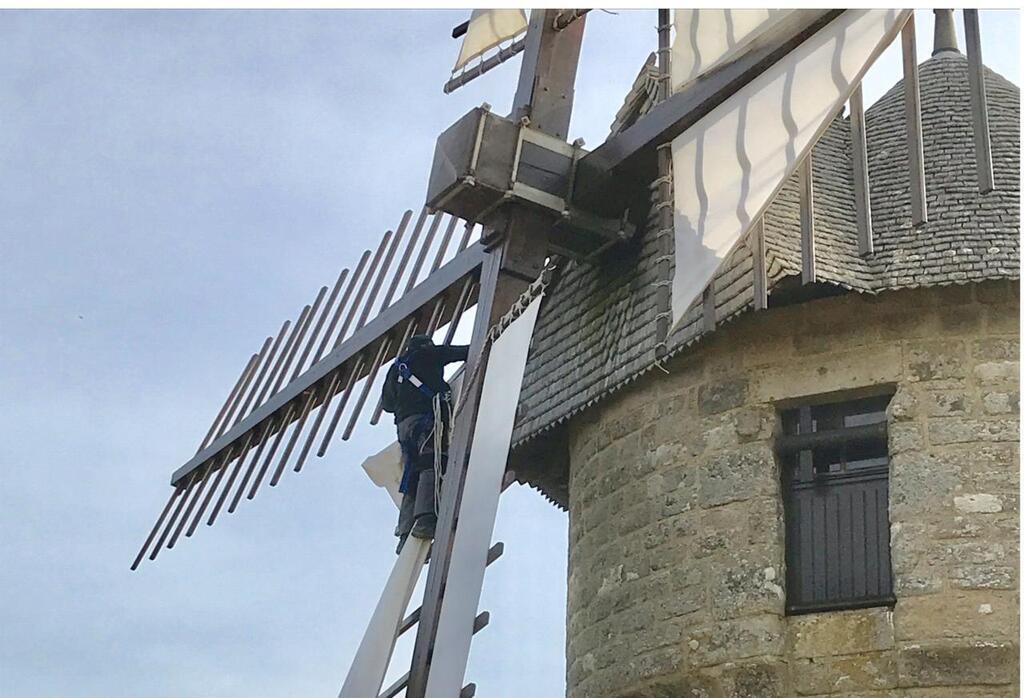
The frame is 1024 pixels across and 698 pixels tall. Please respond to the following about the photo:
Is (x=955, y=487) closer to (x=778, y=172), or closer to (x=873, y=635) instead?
(x=873, y=635)

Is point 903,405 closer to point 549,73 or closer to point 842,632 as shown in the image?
point 842,632

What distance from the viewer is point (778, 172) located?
6164mm

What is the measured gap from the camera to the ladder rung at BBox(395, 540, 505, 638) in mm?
6840

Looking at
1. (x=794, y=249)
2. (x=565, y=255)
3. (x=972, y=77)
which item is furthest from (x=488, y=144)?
(x=972, y=77)

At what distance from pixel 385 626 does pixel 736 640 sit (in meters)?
1.47

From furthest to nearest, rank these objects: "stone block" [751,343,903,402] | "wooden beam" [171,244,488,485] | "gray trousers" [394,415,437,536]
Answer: "wooden beam" [171,244,488,485] < "gray trousers" [394,415,437,536] < "stone block" [751,343,903,402]

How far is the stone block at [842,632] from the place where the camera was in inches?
249

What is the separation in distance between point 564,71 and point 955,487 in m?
2.63

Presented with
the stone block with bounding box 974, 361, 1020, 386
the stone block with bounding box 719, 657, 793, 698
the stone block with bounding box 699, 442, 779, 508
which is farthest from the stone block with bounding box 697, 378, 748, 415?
the stone block with bounding box 719, 657, 793, 698

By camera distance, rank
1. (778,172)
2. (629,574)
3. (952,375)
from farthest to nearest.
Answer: (629,574), (952,375), (778,172)

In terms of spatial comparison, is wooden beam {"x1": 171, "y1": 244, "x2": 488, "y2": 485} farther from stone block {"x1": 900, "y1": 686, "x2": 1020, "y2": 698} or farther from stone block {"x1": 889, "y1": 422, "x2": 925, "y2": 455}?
stone block {"x1": 900, "y1": 686, "x2": 1020, "y2": 698}

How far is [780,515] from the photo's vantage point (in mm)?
6699

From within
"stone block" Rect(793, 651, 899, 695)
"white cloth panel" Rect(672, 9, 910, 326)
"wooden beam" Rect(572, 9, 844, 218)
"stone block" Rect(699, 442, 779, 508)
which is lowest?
"stone block" Rect(793, 651, 899, 695)

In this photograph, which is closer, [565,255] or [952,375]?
[952,375]
